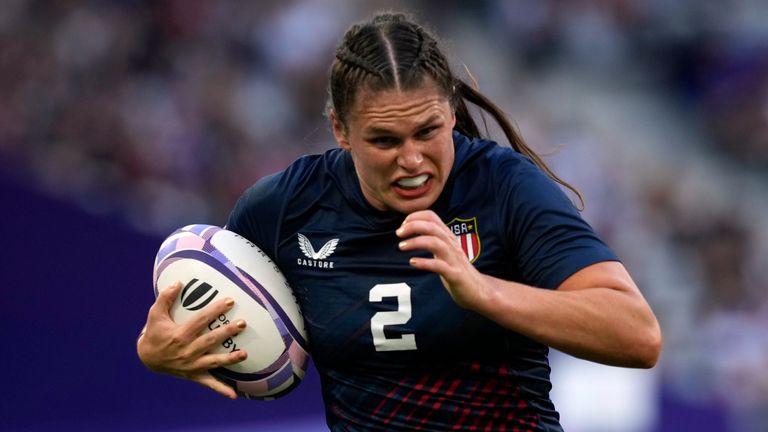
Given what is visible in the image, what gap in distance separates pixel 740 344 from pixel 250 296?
18.5ft

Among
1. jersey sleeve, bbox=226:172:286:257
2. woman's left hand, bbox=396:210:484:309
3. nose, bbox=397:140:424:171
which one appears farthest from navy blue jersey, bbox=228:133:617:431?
woman's left hand, bbox=396:210:484:309

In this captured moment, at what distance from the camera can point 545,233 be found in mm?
3246

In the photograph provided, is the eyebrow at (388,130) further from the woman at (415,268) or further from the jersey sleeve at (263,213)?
the jersey sleeve at (263,213)

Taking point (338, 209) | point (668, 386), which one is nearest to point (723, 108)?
point (668, 386)

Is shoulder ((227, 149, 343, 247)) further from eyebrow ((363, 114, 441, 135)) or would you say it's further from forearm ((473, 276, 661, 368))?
forearm ((473, 276, 661, 368))

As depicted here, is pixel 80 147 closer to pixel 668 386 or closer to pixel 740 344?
pixel 668 386

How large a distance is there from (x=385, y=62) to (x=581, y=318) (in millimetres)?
943

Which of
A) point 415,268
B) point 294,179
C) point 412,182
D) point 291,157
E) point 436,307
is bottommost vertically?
point 436,307

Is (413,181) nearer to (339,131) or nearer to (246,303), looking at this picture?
(339,131)

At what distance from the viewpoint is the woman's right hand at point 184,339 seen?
3.60 metres

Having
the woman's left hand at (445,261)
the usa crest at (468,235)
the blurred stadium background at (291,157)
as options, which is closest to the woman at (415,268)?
the usa crest at (468,235)

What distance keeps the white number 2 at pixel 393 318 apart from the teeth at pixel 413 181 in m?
0.31

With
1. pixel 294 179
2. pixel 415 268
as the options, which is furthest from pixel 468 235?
pixel 294 179

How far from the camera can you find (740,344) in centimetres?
845
